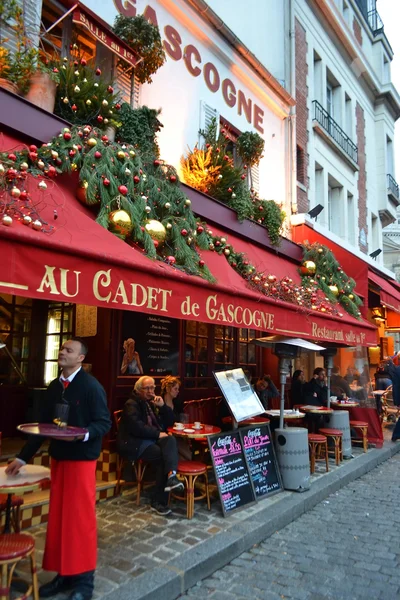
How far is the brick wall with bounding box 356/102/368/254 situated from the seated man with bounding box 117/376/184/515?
1256cm

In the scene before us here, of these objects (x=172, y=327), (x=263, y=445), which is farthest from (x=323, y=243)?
(x=263, y=445)

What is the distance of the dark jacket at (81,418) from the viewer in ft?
10.9

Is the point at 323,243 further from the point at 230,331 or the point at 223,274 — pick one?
the point at 223,274

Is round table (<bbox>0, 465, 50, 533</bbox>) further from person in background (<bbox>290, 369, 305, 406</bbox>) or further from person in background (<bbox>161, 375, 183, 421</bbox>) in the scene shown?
person in background (<bbox>290, 369, 305, 406</bbox>)

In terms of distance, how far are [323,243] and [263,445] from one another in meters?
6.43

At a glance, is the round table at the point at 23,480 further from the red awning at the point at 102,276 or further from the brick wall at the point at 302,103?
the brick wall at the point at 302,103

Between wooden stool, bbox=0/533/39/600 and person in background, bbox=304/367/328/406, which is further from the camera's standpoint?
person in background, bbox=304/367/328/406

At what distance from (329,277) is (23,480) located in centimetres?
774

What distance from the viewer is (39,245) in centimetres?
338

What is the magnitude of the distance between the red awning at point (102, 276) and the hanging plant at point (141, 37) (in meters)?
3.03

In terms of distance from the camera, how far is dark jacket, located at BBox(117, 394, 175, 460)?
5254mm

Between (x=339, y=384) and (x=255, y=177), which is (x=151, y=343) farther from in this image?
(x=255, y=177)

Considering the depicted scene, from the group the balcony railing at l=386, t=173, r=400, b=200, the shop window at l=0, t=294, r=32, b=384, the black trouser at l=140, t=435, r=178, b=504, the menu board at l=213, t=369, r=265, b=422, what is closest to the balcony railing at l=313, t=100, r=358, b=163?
the balcony railing at l=386, t=173, r=400, b=200

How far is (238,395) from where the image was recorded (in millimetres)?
6004
